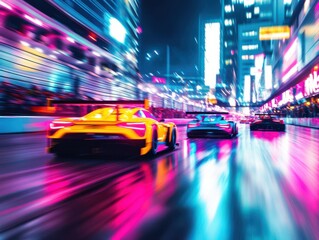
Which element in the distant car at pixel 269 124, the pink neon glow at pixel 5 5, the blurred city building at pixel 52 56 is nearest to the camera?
the blurred city building at pixel 52 56

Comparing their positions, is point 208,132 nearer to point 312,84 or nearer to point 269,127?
point 269,127

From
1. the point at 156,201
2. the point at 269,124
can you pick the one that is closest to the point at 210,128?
the point at 269,124

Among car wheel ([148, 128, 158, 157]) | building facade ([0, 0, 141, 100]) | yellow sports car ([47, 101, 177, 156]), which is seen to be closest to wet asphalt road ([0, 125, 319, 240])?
yellow sports car ([47, 101, 177, 156])

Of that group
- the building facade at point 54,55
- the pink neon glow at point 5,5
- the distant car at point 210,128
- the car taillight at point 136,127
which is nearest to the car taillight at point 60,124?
the car taillight at point 136,127

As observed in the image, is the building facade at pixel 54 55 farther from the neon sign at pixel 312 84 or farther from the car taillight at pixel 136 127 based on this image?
the neon sign at pixel 312 84

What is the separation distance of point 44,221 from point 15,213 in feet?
1.31

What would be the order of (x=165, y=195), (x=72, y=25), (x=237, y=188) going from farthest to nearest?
(x=72, y=25)
(x=237, y=188)
(x=165, y=195)

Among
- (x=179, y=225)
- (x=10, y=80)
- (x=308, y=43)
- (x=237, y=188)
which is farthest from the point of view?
(x=308, y=43)

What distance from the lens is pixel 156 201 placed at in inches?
144

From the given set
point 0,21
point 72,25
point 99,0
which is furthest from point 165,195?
point 99,0

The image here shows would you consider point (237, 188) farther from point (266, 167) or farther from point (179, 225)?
point (266, 167)

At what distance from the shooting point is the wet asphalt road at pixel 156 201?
267 centimetres

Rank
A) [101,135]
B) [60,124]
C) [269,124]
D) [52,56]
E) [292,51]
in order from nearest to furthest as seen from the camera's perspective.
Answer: [101,135]
[60,124]
[269,124]
[52,56]
[292,51]

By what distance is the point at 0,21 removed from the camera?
1811 centimetres
